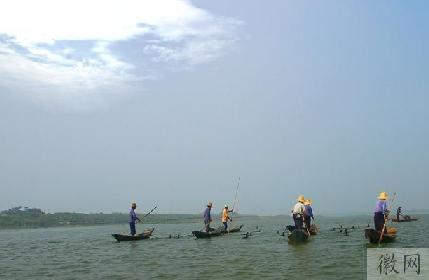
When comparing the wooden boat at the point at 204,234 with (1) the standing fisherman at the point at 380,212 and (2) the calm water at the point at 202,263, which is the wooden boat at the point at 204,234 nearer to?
(2) the calm water at the point at 202,263

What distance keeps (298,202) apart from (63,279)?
14.0 m

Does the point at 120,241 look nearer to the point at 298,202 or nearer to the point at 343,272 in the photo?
the point at 298,202

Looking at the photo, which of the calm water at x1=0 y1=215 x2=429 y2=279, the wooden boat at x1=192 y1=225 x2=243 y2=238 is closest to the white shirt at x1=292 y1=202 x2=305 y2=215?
the calm water at x1=0 y1=215 x2=429 y2=279

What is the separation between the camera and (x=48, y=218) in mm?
93625

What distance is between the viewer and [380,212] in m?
23.2

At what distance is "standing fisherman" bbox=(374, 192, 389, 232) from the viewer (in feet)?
75.5

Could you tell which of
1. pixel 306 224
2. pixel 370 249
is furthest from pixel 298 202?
pixel 370 249

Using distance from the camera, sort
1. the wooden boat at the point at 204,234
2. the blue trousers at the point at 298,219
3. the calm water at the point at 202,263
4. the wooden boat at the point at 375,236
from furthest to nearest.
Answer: the wooden boat at the point at 204,234
the blue trousers at the point at 298,219
the wooden boat at the point at 375,236
the calm water at the point at 202,263

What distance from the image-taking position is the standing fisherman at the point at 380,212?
23.0 metres

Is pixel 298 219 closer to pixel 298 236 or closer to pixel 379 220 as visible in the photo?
pixel 298 236

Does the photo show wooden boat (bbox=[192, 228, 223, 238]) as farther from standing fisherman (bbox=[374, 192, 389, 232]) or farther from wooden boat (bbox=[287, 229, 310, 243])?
standing fisherman (bbox=[374, 192, 389, 232])

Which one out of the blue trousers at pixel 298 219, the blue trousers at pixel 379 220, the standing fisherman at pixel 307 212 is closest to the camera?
the blue trousers at pixel 379 220

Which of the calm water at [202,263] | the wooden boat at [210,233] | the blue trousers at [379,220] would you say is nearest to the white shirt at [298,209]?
the calm water at [202,263]

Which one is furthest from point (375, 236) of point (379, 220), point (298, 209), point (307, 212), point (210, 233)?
point (210, 233)
